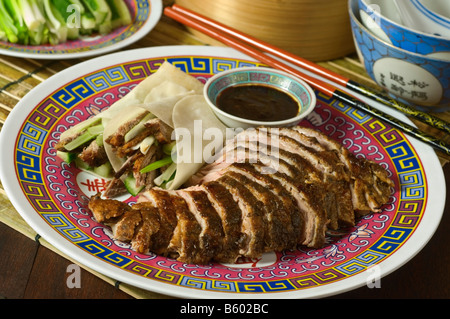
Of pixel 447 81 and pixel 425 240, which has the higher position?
pixel 447 81

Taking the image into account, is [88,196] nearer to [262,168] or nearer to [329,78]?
[262,168]

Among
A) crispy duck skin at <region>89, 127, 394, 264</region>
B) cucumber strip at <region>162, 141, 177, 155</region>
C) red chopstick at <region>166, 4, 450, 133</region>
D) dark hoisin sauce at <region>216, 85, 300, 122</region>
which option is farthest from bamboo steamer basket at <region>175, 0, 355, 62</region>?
cucumber strip at <region>162, 141, 177, 155</region>

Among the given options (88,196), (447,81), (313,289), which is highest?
(447,81)

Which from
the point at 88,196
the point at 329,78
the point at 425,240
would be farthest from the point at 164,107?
the point at 425,240

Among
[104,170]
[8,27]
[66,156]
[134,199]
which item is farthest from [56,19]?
[134,199]

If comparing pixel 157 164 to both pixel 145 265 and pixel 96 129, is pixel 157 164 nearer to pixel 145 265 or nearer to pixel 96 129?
pixel 96 129

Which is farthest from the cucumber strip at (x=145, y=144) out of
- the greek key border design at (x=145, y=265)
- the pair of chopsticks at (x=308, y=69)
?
the pair of chopsticks at (x=308, y=69)

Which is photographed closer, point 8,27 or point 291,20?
point 8,27
